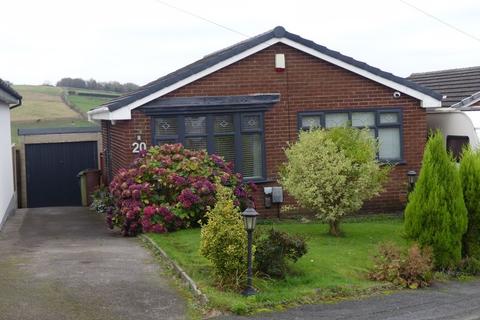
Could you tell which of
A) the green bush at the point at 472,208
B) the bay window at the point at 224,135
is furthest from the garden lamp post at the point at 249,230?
the bay window at the point at 224,135

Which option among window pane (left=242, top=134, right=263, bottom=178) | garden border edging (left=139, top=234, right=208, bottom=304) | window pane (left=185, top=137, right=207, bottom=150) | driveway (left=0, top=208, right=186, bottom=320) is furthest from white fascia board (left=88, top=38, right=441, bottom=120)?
garden border edging (left=139, top=234, right=208, bottom=304)

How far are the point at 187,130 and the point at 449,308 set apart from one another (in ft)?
28.3

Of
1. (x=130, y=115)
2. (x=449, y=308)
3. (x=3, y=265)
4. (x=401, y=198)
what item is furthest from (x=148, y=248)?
(x=401, y=198)

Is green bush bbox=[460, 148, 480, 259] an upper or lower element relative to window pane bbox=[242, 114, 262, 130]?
lower

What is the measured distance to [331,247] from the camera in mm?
12617

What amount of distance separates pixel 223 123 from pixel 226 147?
0.55 metres

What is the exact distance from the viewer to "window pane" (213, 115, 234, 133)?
16.8 m

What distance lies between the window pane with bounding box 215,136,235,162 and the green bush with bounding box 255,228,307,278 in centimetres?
660

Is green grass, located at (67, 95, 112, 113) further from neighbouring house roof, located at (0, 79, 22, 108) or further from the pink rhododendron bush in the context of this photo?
the pink rhododendron bush

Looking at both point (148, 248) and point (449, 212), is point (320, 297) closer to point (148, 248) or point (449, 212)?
point (449, 212)

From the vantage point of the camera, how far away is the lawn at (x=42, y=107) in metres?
39.0

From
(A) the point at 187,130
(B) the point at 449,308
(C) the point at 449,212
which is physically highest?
(A) the point at 187,130

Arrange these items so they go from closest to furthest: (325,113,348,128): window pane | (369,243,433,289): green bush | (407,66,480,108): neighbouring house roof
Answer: (369,243,433,289): green bush, (325,113,348,128): window pane, (407,66,480,108): neighbouring house roof

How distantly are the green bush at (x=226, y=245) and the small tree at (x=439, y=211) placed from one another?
324 centimetres
